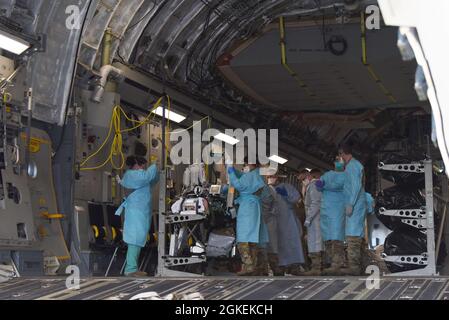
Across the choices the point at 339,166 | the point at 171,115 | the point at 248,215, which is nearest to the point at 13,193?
the point at 248,215

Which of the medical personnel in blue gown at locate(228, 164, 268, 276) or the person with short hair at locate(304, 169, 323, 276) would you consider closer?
the medical personnel in blue gown at locate(228, 164, 268, 276)

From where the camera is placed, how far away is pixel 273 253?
10.9 m

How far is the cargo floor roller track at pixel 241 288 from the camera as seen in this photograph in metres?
6.33

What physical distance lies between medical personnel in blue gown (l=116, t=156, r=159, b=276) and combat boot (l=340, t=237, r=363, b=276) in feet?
7.95

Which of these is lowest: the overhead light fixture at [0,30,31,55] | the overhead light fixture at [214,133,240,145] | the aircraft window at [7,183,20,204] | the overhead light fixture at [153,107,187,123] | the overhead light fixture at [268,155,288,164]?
the aircraft window at [7,183,20,204]

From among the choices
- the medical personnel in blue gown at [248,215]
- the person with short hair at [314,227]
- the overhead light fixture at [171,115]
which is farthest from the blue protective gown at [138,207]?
the overhead light fixture at [171,115]

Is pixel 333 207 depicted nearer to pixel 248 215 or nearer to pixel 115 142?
pixel 248 215

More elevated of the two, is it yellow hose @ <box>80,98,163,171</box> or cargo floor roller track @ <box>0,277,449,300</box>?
yellow hose @ <box>80,98,163,171</box>

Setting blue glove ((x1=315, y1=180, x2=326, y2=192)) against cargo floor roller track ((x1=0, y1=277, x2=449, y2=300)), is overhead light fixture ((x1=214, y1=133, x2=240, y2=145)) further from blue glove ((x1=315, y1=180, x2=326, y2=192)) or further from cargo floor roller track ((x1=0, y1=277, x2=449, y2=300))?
cargo floor roller track ((x1=0, y1=277, x2=449, y2=300))

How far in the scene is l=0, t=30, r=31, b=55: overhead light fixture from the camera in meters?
8.77

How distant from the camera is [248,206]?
9.56 meters

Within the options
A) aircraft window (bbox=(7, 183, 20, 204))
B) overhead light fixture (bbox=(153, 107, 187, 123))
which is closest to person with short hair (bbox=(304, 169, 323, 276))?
overhead light fixture (bbox=(153, 107, 187, 123))

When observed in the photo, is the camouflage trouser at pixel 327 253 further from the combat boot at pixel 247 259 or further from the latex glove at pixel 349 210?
the combat boot at pixel 247 259

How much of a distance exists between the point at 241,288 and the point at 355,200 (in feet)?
8.35
